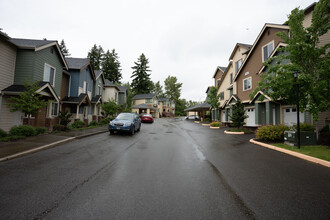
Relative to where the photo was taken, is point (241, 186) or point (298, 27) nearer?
point (241, 186)

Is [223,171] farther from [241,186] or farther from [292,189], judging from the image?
[292,189]

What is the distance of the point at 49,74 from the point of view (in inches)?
561

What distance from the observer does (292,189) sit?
3.53m

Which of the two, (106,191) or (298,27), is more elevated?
(298,27)

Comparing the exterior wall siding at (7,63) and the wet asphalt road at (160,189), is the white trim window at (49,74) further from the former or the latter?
the wet asphalt road at (160,189)

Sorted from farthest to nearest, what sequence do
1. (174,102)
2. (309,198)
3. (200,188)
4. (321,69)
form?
1. (174,102)
2. (321,69)
3. (200,188)
4. (309,198)

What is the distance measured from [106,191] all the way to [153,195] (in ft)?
3.35

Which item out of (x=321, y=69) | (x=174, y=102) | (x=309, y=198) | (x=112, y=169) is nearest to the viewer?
(x=309, y=198)

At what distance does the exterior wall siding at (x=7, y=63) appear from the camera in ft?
35.2

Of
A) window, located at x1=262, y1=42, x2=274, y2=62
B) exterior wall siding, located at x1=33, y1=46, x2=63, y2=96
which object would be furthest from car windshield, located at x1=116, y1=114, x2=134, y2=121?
window, located at x1=262, y1=42, x2=274, y2=62

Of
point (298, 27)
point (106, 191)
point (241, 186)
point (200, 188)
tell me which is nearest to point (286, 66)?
point (298, 27)

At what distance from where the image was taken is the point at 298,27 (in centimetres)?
890

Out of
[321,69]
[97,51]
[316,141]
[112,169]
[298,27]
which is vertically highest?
[97,51]

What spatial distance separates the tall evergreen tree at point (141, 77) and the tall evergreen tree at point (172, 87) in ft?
50.5
